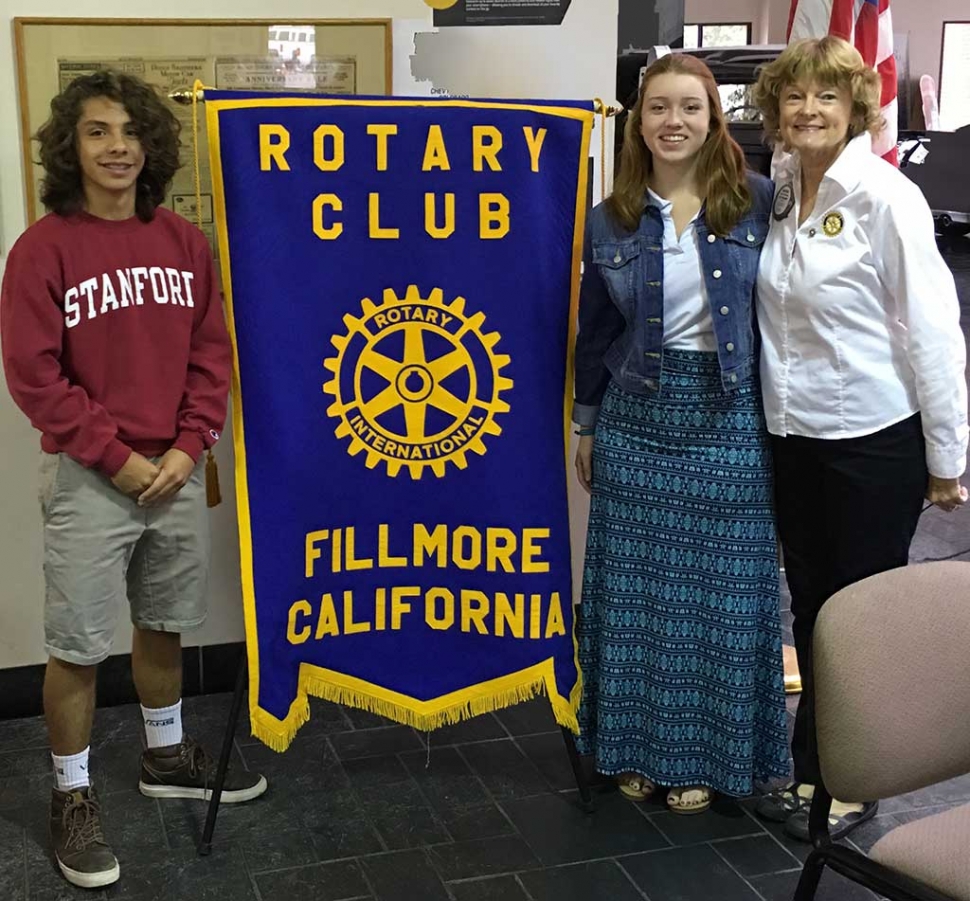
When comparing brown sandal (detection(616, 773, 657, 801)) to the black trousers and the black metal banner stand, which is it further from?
the black metal banner stand

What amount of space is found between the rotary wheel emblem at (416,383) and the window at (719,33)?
1139 centimetres

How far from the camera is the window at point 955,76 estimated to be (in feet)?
43.2

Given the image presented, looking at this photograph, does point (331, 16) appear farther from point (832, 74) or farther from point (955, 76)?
point (955, 76)

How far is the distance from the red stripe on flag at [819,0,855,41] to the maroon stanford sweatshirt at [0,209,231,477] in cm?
175

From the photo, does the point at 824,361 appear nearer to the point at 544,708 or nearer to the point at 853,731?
the point at 853,731

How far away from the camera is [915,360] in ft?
6.86

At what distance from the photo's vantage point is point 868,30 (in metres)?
3.07

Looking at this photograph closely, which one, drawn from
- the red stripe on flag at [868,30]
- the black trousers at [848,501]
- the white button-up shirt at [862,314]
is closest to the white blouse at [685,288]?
the white button-up shirt at [862,314]

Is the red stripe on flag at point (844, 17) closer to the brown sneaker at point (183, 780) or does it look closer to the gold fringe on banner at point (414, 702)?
the gold fringe on banner at point (414, 702)

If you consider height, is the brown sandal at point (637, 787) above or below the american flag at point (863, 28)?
below

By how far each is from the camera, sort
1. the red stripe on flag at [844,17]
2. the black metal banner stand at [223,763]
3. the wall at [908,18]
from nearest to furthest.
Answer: the black metal banner stand at [223,763]
the red stripe on flag at [844,17]
the wall at [908,18]

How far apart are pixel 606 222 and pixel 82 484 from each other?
3.61ft

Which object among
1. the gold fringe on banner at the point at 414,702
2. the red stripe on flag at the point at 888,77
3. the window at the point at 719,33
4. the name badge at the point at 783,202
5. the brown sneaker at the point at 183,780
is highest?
the window at the point at 719,33

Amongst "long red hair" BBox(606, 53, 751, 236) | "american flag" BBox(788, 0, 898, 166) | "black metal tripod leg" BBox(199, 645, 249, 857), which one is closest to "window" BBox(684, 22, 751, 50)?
"american flag" BBox(788, 0, 898, 166)
